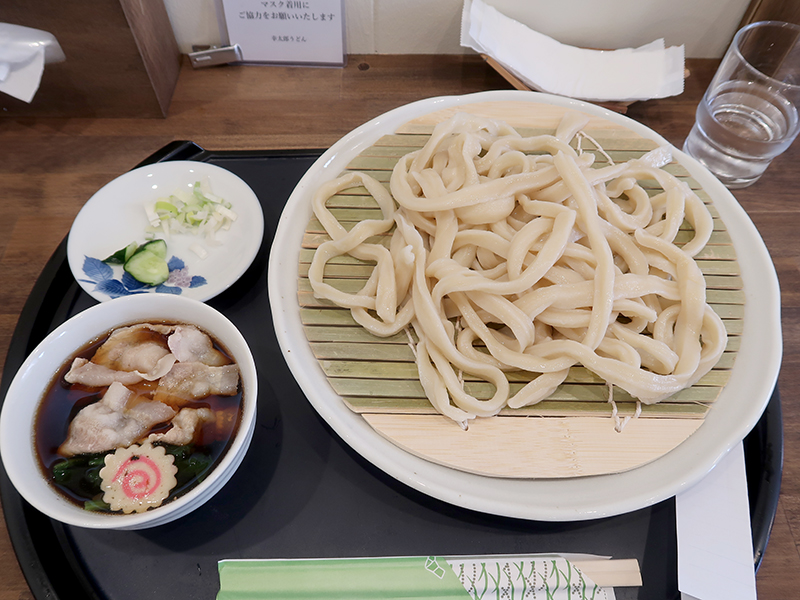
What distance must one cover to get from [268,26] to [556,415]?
82.5 inches

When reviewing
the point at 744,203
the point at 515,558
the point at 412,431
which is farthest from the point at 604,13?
the point at 515,558

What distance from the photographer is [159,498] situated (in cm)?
109

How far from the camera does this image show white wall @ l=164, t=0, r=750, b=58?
91.1 inches

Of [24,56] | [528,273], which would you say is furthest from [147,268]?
[528,273]

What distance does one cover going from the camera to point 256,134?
2266 mm

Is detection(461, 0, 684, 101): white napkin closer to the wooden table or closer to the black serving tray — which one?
the wooden table

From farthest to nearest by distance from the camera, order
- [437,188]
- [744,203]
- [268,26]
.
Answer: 1. [268,26]
2. [744,203]
3. [437,188]

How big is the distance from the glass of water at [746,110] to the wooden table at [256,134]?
0.48 ft

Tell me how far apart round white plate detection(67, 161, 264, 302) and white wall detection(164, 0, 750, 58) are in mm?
974

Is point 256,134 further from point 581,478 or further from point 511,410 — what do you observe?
point 581,478

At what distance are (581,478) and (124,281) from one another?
1463mm

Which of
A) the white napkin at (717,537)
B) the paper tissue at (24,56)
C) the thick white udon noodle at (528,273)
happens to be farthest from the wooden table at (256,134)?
the thick white udon noodle at (528,273)

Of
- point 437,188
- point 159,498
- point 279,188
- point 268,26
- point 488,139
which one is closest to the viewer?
point 159,498

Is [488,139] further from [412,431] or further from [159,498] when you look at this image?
[159,498]
